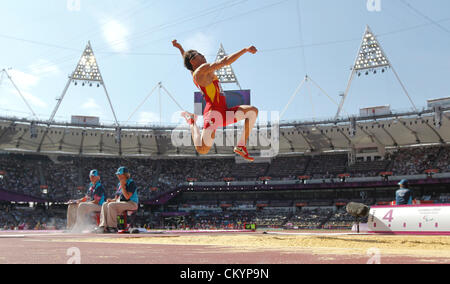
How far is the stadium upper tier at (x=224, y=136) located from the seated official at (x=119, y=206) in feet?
88.9

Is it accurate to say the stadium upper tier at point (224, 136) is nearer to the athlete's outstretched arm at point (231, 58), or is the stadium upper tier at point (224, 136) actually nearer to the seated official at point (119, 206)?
the seated official at point (119, 206)

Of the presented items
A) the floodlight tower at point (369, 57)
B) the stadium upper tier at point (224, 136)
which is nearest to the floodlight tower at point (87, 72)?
the stadium upper tier at point (224, 136)

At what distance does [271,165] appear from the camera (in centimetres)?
4559

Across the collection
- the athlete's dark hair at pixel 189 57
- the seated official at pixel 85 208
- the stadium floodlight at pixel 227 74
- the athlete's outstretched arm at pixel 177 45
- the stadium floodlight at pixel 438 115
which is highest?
the stadium floodlight at pixel 227 74

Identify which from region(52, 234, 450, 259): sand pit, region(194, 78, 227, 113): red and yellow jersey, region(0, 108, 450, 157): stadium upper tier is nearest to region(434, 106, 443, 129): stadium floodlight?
region(0, 108, 450, 157): stadium upper tier

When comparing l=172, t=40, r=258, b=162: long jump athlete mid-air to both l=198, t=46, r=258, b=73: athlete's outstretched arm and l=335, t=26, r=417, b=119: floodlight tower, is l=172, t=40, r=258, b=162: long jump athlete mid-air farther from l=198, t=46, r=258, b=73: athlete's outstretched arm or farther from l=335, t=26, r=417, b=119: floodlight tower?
l=335, t=26, r=417, b=119: floodlight tower

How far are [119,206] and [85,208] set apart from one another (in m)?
1.97

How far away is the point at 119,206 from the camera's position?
44.6 feet

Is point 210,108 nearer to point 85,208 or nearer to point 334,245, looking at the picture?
point 334,245

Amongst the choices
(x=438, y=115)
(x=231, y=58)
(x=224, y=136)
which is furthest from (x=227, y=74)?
(x=231, y=58)

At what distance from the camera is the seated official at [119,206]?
1352cm
